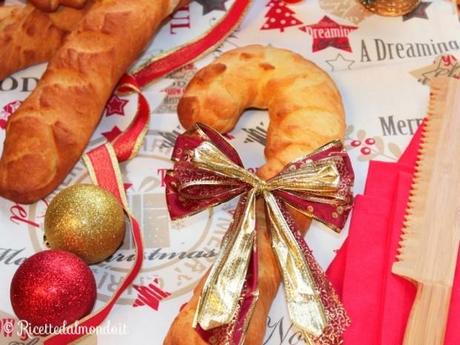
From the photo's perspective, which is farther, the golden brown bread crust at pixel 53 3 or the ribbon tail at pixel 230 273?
the golden brown bread crust at pixel 53 3

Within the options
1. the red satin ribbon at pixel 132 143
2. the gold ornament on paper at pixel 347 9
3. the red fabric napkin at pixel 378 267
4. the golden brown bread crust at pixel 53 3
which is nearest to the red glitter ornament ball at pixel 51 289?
the red satin ribbon at pixel 132 143

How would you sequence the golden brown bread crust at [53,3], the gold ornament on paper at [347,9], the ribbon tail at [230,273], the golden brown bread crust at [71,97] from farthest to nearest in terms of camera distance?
the gold ornament on paper at [347,9] → the golden brown bread crust at [53,3] → the golden brown bread crust at [71,97] → the ribbon tail at [230,273]

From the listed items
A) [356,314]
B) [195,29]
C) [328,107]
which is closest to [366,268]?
[356,314]

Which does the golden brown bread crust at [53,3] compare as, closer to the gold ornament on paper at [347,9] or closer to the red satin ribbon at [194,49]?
the red satin ribbon at [194,49]

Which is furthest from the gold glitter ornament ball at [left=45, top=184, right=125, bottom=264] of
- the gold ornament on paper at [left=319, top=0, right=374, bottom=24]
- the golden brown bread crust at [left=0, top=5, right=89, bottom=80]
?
the gold ornament on paper at [left=319, top=0, right=374, bottom=24]

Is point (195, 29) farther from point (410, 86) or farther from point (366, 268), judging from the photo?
point (366, 268)

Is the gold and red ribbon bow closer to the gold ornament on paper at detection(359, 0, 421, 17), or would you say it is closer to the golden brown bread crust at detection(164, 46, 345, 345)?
the golden brown bread crust at detection(164, 46, 345, 345)
